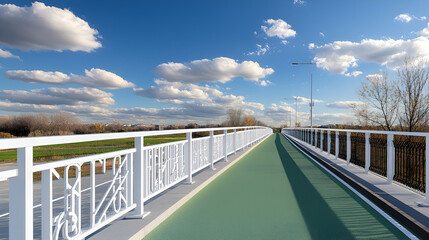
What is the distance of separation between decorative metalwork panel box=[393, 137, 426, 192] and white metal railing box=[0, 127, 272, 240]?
487 cm

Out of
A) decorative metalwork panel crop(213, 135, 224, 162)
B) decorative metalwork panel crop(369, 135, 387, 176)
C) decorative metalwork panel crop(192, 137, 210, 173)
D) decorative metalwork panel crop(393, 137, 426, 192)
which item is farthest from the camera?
decorative metalwork panel crop(213, 135, 224, 162)

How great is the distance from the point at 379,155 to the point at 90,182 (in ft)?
25.4

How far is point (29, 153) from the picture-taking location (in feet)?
6.65

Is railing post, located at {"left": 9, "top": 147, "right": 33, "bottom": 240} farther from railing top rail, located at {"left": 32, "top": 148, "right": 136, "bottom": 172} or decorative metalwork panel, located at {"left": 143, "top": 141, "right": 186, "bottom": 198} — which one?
decorative metalwork panel, located at {"left": 143, "top": 141, "right": 186, "bottom": 198}

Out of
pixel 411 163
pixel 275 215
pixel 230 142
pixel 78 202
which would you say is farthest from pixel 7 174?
pixel 230 142

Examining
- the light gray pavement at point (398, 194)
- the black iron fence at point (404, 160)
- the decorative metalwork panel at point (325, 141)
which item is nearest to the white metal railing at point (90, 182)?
the light gray pavement at point (398, 194)

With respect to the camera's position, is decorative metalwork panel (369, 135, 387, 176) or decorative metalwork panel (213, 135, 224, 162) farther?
decorative metalwork panel (213, 135, 224, 162)

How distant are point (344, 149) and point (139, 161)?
10.0m

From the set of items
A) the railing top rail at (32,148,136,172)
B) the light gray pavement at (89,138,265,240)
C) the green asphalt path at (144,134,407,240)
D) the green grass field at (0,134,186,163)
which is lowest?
the green grass field at (0,134,186,163)

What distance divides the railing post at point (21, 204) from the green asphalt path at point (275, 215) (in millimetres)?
1605

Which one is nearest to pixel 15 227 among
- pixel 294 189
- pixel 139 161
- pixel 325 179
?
pixel 139 161

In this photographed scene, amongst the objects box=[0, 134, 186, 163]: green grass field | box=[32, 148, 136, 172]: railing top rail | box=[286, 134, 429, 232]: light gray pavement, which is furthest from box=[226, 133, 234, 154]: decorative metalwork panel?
box=[0, 134, 186, 163]: green grass field

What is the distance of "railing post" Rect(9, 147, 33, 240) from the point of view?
76.3 inches

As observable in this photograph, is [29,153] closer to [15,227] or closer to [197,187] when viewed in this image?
[15,227]
